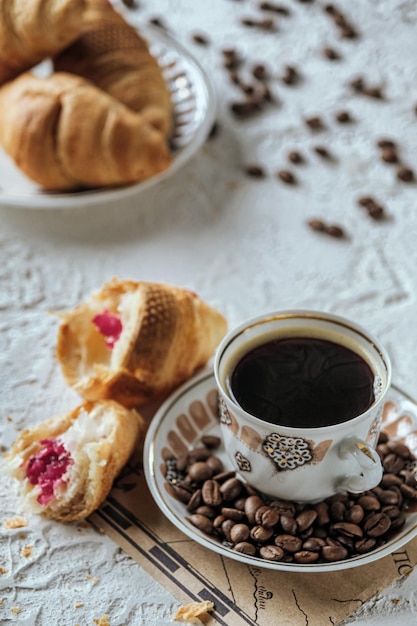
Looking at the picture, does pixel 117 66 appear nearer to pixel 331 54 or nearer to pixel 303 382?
pixel 331 54

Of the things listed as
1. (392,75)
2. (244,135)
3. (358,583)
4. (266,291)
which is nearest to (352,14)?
(392,75)

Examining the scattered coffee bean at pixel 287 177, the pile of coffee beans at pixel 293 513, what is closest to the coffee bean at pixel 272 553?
the pile of coffee beans at pixel 293 513

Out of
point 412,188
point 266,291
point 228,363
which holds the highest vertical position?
point 228,363

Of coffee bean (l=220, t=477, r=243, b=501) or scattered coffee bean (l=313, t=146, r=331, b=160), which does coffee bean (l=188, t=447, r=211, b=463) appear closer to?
coffee bean (l=220, t=477, r=243, b=501)

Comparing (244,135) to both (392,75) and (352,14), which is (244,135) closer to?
(392,75)

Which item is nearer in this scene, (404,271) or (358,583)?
(358,583)

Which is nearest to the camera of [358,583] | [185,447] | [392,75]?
[358,583]

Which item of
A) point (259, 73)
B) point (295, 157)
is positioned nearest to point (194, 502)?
point (295, 157)

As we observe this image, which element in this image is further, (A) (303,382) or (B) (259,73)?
(B) (259,73)
